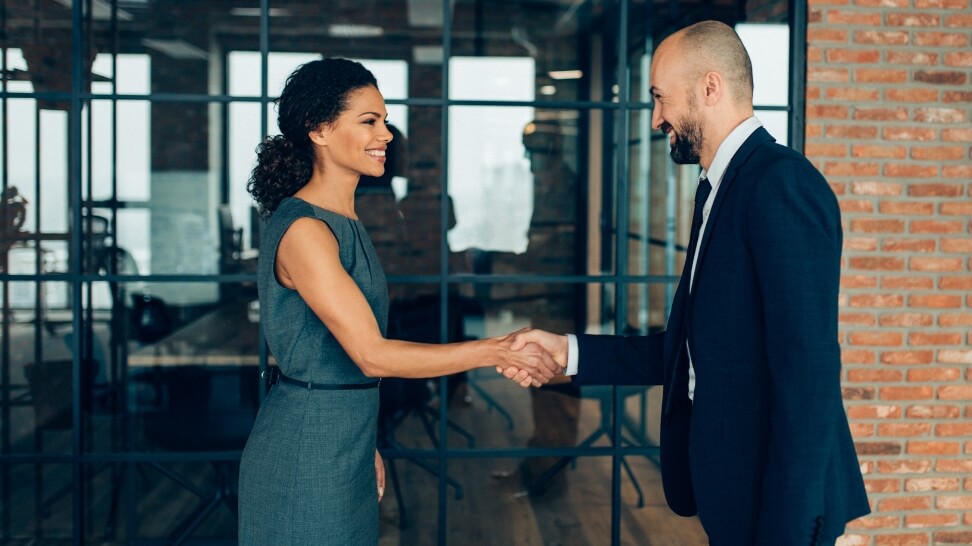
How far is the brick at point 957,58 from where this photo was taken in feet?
10.1

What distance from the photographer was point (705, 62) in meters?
1.87

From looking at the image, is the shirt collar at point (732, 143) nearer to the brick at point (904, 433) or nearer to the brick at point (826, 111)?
the brick at point (826, 111)

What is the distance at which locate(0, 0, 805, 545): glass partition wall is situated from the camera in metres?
4.74

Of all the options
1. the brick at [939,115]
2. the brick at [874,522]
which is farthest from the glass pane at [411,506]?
the brick at [939,115]

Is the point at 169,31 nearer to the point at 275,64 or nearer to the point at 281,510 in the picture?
the point at 275,64

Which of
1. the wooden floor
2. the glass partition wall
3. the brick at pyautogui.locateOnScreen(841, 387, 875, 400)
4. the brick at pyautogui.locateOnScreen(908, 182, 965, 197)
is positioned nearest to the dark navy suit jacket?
the brick at pyautogui.locateOnScreen(841, 387, 875, 400)

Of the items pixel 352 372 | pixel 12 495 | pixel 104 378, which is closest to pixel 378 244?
pixel 104 378

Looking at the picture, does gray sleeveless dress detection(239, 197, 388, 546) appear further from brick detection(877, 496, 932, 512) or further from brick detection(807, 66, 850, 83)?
brick detection(877, 496, 932, 512)

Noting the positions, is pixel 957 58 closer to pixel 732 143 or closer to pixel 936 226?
pixel 936 226

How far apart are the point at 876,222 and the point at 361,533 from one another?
2.05 metres

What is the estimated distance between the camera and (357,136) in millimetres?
2076

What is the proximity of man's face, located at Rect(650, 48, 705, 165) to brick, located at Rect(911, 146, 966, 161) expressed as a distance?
1505 mm

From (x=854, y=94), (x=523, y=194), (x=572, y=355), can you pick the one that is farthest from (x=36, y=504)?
(x=523, y=194)

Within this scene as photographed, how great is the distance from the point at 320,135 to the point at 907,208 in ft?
6.83
